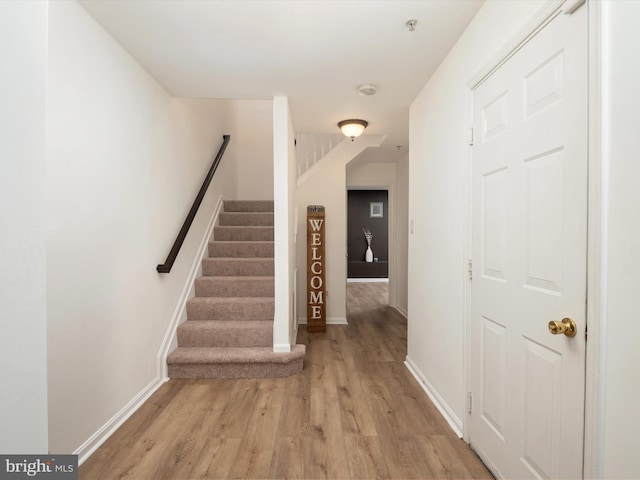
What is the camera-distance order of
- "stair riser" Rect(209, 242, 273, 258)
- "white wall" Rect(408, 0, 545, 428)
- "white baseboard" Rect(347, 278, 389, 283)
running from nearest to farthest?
"white wall" Rect(408, 0, 545, 428) < "stair riser" Rect(209, 242, 273, 258) < "white baseboard" Rect(347, 278, 389, 283)

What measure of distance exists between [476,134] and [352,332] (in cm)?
301

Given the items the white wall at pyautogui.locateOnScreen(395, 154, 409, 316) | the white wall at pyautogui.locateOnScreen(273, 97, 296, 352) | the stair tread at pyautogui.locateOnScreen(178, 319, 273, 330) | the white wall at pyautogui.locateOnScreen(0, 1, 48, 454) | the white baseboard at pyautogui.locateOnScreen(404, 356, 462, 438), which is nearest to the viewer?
the white wall at pyautogui.locateOnScreen(0, 1, 48, 454)

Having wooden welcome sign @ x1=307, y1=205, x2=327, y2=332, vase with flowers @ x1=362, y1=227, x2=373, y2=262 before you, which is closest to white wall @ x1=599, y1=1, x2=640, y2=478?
wooden welcome sign @ x1=307, y1=205, x2=327, y2=332

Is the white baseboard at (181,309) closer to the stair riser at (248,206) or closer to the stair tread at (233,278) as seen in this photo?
the stair tread at (233,278)

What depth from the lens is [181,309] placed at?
3.08m

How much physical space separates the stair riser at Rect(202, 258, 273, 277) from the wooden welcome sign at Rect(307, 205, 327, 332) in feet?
2.22

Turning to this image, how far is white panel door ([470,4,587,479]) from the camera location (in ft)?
3.63

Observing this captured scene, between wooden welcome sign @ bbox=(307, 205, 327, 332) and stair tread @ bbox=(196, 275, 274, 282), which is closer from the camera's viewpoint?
stair tread @ bbox=(196, 275, 274, 282)

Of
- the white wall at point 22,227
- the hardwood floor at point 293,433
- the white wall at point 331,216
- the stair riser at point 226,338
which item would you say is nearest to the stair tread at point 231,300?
the stair riser at point 226,338

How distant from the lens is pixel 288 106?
2.99 metres

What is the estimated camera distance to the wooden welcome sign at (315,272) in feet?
13.6

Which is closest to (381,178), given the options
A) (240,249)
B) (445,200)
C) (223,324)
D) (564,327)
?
(240,249)

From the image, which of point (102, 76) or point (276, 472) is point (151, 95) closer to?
point (102, 76)

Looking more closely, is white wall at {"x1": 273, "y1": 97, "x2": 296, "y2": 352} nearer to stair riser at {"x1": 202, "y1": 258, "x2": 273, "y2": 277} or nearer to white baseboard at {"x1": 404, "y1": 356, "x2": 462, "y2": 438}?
stair riser at {"x1": 202, "y1": 258, "x2": 273, "y2": 277}
